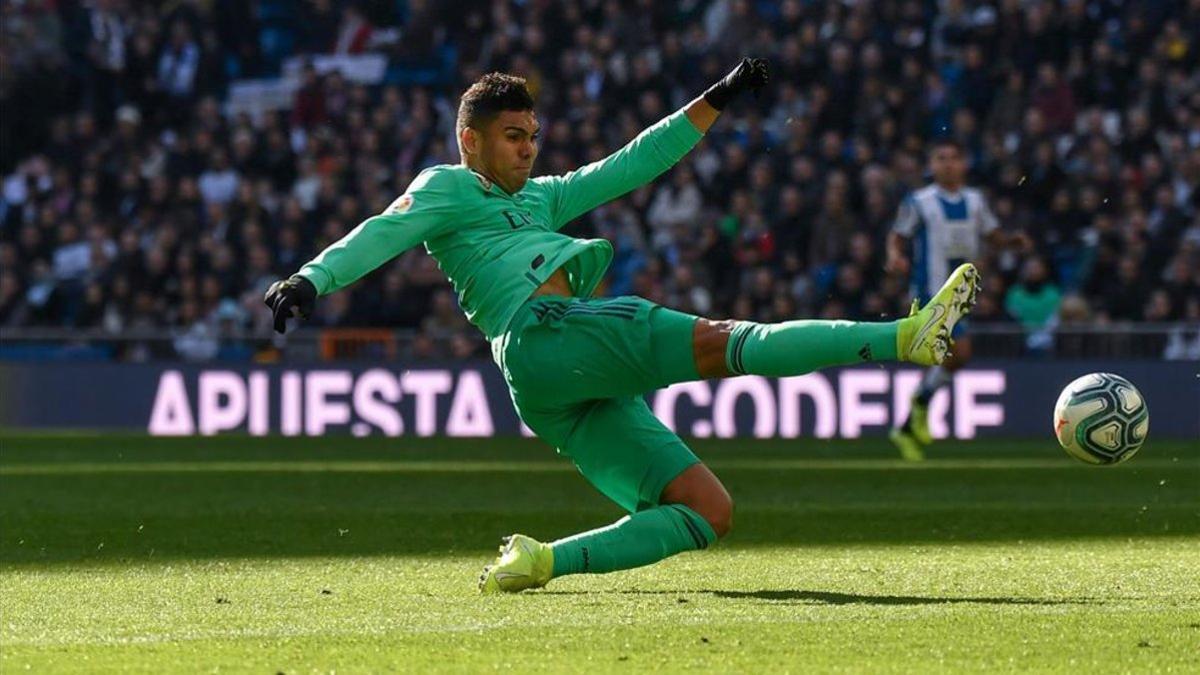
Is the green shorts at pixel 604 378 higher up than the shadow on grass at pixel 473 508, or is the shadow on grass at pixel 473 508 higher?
the green shorts at pixel 604 378

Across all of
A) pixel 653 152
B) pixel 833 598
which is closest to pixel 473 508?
pixel 653 152

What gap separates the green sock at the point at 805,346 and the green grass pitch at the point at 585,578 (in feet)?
2.38

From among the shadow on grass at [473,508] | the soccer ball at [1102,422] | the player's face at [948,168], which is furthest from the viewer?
the player's face at [948,168]

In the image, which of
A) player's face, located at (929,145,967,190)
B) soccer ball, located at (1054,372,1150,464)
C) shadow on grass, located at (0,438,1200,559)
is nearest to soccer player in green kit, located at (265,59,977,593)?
shadow on grass, located at (0,438,1200,559)

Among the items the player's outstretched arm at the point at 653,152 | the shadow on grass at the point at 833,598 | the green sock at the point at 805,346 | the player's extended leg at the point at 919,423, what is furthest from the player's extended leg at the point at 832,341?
the player's extended leg at the point at 919,423

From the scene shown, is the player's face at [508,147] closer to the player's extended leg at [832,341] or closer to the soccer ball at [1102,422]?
the player's extended leg at [832,341]

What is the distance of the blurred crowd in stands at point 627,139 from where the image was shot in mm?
19812

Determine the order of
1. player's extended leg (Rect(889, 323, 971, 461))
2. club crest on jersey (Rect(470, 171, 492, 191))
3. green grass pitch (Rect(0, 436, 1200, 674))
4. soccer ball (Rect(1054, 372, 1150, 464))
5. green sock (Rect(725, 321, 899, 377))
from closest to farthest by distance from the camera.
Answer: green grass pitch (Rect(0, 436, 1200, 674)) → green sock (Rect(725, 321, 899, 377)) → club crest on jersey (Rect(470, 171, 492, 191)) → soccer ball (Rect(1054, 372, 1150, 464)) → player's extended leg (Rect(889, 323, 971, 461))

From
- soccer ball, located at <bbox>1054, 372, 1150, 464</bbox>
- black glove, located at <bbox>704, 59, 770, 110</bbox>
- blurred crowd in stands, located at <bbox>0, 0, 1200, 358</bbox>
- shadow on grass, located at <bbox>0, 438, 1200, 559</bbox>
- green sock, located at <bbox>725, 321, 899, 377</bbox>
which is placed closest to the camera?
green sock, located at <bbox>725, 321, 899, 377</bbox>

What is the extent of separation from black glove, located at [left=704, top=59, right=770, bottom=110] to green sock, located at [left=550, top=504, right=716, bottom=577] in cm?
149

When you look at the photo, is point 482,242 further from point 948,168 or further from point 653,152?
point 948,168

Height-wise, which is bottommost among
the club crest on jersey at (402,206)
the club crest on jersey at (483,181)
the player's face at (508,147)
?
the club crest on jersey at (402,206)

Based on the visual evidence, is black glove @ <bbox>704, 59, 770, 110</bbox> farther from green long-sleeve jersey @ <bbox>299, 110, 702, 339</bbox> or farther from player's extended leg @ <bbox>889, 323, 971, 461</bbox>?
player's extended leg @ <bbox>889, 323, 971, 461</bbox>

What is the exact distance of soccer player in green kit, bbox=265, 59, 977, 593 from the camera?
6.30 meters
